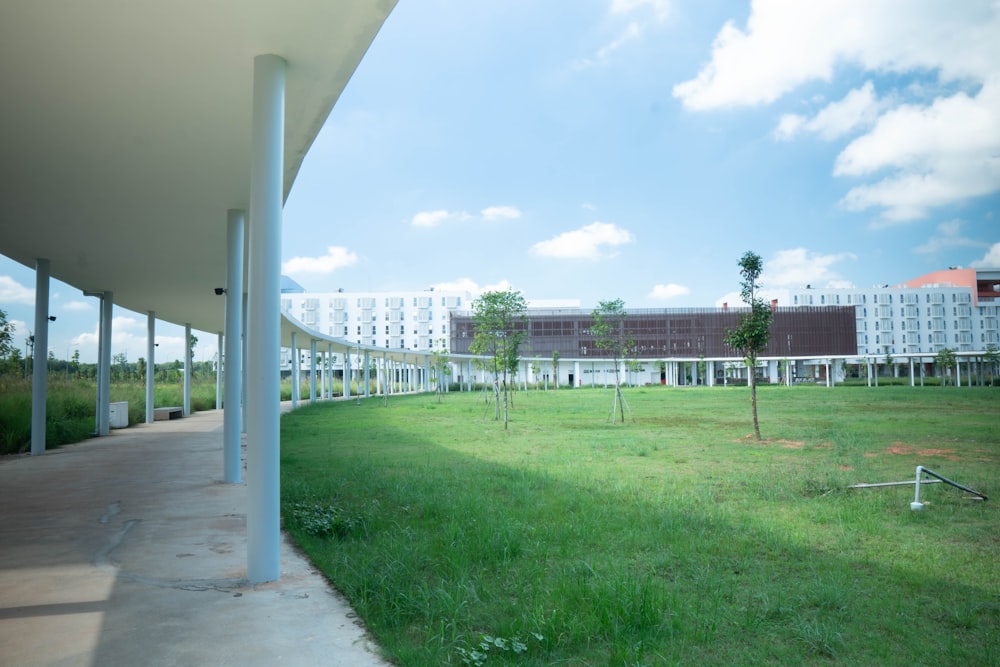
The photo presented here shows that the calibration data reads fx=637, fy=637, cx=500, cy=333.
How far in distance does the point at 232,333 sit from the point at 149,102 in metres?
4.49

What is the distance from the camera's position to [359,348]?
139 ft

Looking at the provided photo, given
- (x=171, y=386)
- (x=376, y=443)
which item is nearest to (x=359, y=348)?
(x=171, y=386)

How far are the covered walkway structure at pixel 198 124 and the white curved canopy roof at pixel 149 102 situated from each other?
0.06 ft

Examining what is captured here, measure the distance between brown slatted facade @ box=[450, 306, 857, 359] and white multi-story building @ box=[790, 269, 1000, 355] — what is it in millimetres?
4528

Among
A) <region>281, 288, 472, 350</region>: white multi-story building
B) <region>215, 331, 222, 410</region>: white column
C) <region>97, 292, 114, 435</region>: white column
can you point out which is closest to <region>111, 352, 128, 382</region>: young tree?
<region>215, 331, 222, 410</region>: white column

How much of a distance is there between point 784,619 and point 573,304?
93.1m

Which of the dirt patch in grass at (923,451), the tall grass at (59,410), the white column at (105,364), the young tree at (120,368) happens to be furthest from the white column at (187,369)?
the dirt patch in grass at (923,451)

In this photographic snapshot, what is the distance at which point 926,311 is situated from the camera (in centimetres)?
7512

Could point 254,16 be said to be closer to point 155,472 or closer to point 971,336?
point 155,472

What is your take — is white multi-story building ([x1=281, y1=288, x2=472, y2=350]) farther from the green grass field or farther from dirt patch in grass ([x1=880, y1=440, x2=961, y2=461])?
dirt patch in grass ([x1=880, y1=440, x2=961, y2=461])

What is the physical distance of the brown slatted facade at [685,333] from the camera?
261ft

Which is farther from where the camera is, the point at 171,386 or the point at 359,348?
the point at 359,348

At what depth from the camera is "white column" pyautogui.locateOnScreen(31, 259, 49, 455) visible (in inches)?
558

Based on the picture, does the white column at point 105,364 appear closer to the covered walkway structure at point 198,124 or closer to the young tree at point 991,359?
the covered walkway structure at point 198,124
